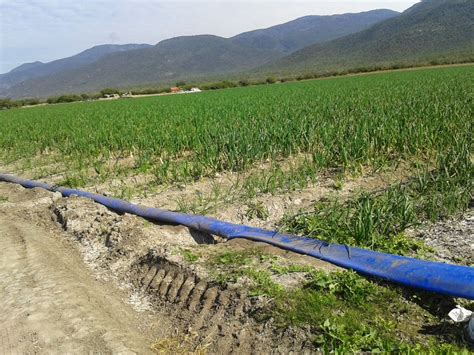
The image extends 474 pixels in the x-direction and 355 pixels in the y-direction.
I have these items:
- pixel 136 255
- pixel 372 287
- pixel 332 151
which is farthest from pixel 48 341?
pixel 332 151

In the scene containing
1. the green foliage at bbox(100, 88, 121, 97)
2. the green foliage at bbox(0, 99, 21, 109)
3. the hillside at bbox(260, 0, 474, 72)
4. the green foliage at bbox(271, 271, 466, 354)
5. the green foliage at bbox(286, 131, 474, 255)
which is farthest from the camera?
the hillside at bbox(260, 0, 474, 72)

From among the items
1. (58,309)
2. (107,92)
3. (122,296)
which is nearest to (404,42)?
(107,92)

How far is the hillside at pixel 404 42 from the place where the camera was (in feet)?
378

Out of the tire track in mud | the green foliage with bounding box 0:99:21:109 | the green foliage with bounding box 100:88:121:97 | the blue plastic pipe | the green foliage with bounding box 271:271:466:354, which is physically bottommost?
the tire track in mud

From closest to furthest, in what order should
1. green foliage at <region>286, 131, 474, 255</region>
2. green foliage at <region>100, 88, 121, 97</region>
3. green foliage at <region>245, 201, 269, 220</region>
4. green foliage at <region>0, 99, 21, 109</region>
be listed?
green foliage at <region>286, 131, 474, 255</region>, green foliage at <region>245, 201, 269, 220</region>, green foliage at <region>0, 99, 21, 109</region>, green foliage at <region>100, 88, 121, 97</region>

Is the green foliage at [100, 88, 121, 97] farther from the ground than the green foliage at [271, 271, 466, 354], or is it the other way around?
the green foliage at [100, 88, 121, 97]

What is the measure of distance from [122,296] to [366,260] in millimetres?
1981

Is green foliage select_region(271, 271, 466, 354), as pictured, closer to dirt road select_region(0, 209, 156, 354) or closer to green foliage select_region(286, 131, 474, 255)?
green foliage select_region(286, 131, 474, 255)

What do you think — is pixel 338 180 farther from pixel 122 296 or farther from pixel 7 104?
pixel 7 104

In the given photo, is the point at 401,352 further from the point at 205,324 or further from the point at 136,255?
the point at 136,255

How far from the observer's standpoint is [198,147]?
24.8ft

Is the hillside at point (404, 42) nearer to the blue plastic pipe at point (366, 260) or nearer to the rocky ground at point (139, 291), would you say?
the blue plastic pipe at point (366, 260)

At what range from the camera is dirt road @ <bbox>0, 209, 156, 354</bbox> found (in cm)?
288

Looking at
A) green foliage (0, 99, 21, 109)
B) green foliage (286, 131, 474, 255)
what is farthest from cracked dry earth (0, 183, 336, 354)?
green foliage (0, 99, 21, 109)
